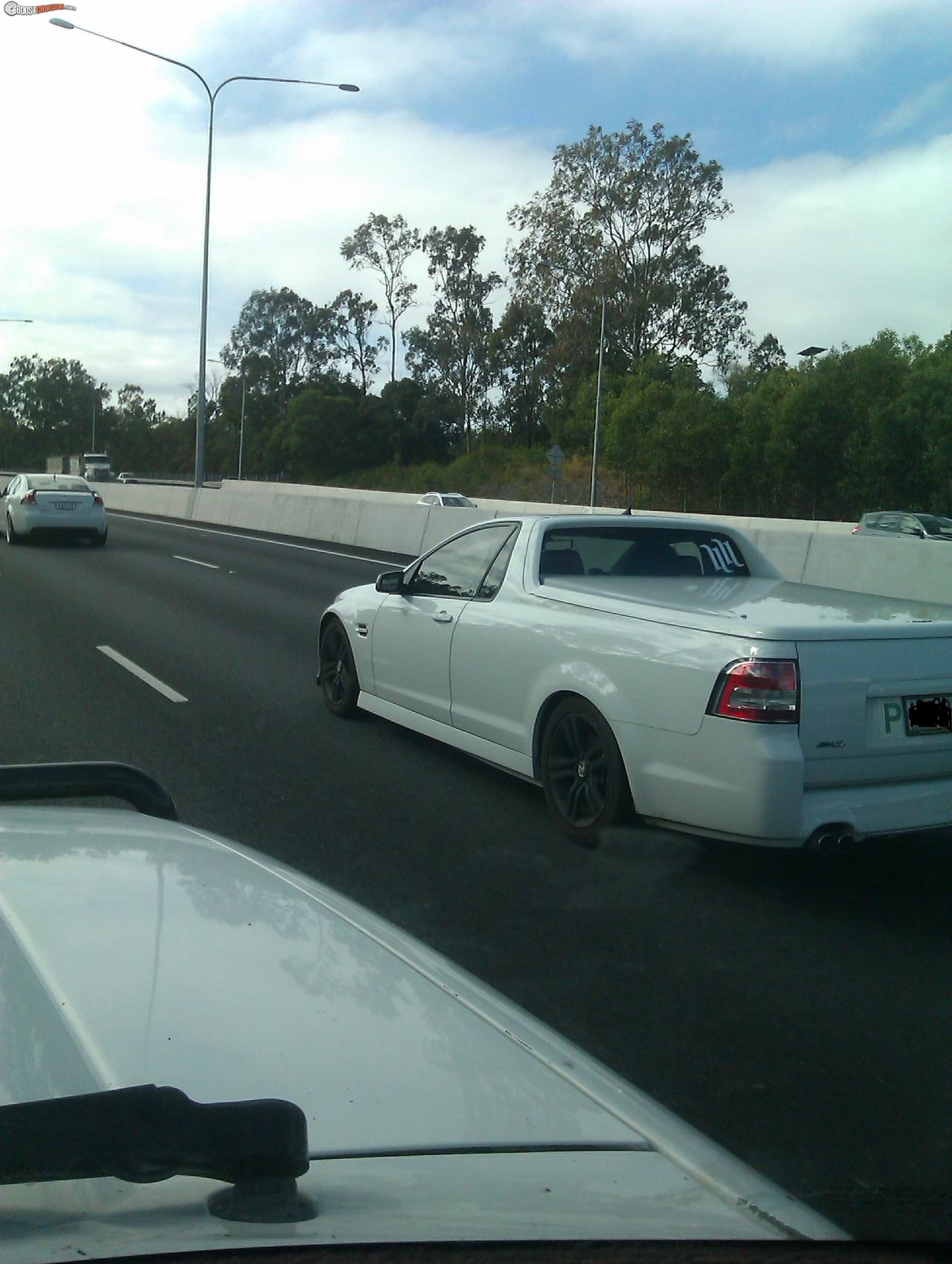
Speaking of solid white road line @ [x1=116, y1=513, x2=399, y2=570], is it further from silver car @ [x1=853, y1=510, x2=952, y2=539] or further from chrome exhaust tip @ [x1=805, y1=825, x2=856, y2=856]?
chrome exhaust tip @ [x1=805, y1=825, x2=856, y2=856]

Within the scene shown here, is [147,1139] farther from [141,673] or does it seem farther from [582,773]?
[141,673]

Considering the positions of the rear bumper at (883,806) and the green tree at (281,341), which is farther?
the green tree at (281,341)

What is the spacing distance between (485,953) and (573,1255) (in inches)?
118

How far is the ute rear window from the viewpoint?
6711mm

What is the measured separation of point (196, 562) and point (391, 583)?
1346 centimetres

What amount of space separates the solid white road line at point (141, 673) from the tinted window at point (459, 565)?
8.22 ft

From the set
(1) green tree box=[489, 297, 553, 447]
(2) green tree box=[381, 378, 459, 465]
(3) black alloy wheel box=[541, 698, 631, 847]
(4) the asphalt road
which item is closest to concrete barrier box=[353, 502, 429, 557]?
(4) the asphalt road

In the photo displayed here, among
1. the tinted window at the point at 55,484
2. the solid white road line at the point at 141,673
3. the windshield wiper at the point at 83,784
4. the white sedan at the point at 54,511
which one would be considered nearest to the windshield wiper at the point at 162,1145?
the windshield wiper at the point at 83,784

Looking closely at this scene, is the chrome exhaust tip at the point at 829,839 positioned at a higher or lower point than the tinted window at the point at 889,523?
lower

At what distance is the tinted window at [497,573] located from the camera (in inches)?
266

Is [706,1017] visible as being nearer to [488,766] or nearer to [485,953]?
[485,953]

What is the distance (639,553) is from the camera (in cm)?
689

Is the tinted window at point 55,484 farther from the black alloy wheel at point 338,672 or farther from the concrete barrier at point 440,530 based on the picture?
the black alloy wheel at point 338,672

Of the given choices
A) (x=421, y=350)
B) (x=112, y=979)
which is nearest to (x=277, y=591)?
(x=112, y=979)
